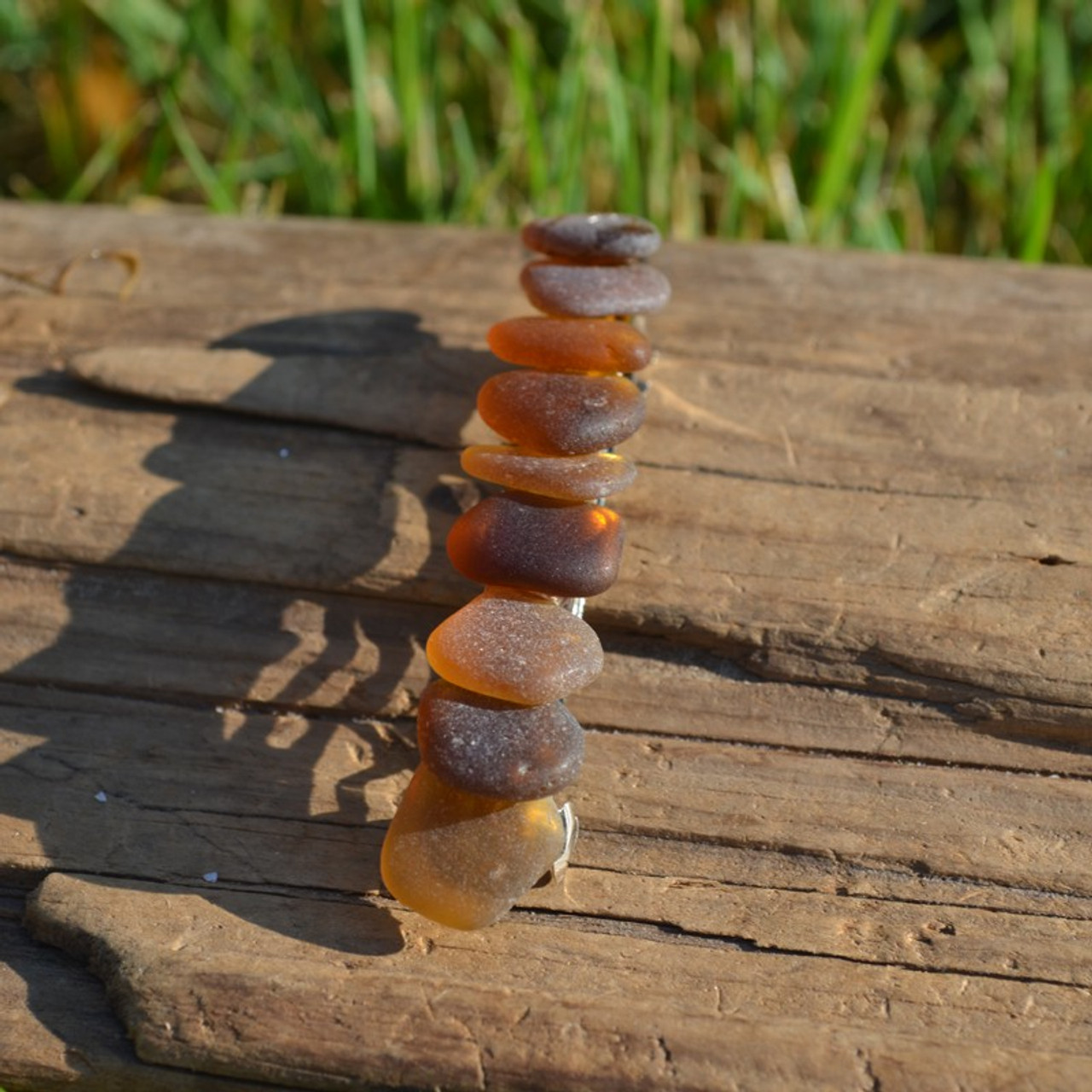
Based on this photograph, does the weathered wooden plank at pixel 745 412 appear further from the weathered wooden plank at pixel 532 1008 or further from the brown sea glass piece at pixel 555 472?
the weathered wooden plank at pixel 532 1008

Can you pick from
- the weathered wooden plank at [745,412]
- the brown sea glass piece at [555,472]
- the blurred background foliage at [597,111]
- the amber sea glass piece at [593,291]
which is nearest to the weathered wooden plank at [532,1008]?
the brown sea glass piece at [555,472]

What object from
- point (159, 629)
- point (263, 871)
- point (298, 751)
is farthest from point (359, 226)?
point (263, 871)

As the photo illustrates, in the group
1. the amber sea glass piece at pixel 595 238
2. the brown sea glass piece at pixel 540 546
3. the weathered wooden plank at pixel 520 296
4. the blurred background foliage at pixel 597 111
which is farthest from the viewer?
the blurred background foliage at pixel 597 111

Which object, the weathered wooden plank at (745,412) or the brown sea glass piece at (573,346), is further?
the weathered wooden plank at (745,412)

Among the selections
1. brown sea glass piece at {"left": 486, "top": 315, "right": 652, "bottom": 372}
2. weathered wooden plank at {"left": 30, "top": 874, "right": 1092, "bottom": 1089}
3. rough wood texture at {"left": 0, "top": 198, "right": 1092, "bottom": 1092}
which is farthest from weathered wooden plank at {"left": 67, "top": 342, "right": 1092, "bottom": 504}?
weathered wooden plank at {"left": 30, "top": 874, "right": 1092, "bottom": 1089}

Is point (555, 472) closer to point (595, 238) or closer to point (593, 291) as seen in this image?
point (593, 291)

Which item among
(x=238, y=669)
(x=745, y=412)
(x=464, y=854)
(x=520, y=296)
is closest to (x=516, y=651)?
(x=464, y=854)

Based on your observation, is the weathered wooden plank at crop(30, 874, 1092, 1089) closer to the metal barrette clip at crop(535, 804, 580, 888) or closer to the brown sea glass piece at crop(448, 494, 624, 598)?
the metal barrette clip at crop(535, 804, 580, 888)
